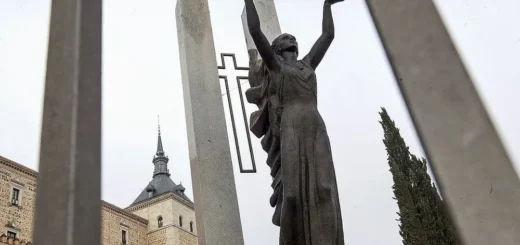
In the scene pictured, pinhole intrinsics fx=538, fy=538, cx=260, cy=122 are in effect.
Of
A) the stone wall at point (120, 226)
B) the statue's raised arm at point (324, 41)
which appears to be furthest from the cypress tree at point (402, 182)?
the stone wall at point (120, 226)

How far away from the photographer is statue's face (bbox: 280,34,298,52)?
193 inches

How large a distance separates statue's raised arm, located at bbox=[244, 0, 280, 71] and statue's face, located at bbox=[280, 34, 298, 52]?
0.27 meters

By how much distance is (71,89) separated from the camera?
2.62 meters

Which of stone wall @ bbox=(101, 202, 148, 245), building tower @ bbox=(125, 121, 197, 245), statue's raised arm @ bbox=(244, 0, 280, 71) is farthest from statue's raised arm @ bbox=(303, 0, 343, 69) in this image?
building tower @ bbox=(125, 121, 197, 245)

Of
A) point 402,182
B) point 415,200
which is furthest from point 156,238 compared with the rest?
point 415,200

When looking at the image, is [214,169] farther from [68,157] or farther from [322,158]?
[68,157]

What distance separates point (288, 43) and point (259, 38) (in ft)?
1.48

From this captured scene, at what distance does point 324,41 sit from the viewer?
16.2 ft

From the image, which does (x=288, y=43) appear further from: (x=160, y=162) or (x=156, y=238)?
(x=160, y=162)

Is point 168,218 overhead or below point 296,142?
overhead

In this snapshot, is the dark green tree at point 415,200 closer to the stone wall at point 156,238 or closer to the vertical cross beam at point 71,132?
the vertical cross beam at point 71,132

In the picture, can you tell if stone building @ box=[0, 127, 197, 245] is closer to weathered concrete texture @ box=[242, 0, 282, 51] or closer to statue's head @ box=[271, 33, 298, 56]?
weathered concrete texture @ box=[242, 0, 282, 51]

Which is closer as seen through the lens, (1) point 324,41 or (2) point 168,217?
(1) point 324,41

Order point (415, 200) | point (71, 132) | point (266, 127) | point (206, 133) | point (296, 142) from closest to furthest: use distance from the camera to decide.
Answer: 1. point (71, 132)
2. point (296, 142)
3. point (266, 127)
4. point (206, 133)
5. point (415, 200)
